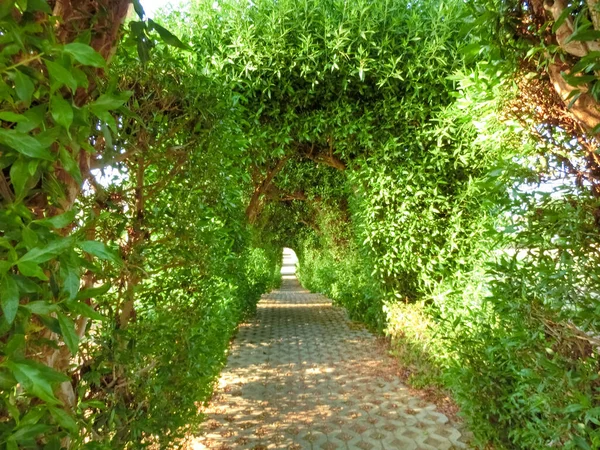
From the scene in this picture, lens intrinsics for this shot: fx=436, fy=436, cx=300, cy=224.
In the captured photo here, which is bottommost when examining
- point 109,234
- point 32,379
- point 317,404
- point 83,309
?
point 317,404

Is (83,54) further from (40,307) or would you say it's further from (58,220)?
(40,307)

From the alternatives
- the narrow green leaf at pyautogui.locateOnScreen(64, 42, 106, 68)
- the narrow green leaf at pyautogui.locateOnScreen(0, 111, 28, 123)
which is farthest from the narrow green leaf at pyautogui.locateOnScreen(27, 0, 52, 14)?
the narrow green leaf at pyautogui.locateOnScreen(0, 111, 28, 123)

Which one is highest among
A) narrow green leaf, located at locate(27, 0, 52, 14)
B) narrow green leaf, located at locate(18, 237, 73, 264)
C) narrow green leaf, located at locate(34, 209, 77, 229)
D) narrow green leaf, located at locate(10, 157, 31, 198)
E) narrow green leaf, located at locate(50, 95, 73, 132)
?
narrow green leaf, located at locate(27, 0, 52, 14)

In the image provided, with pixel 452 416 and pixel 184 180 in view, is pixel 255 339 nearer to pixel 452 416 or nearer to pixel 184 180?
pixel 452 416

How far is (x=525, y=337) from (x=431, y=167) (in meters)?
3.14

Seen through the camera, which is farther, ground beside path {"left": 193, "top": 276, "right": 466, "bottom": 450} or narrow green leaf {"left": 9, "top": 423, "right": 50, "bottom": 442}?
ground beside path {"left": 193, "top": 276, "right": 466, "bottom": 450}

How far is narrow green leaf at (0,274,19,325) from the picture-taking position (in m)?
0.71

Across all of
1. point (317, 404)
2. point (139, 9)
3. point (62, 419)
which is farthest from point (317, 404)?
point (139, 9)

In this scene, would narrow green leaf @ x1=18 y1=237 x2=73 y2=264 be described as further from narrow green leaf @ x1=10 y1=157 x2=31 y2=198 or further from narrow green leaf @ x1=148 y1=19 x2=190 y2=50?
narrow green leaf @ x1=148 y1=19 x2=190 y2=50

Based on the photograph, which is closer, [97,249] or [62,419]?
[97,249]

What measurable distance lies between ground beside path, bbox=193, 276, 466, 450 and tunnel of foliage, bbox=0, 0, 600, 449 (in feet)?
1.87

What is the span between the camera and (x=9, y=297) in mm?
719

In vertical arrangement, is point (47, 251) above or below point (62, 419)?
above

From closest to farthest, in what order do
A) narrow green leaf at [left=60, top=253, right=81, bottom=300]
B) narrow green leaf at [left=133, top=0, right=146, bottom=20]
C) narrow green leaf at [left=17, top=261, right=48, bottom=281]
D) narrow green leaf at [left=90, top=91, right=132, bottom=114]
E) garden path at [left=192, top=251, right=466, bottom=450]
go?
1. narrow green leaf at [left=17, top=261, right=48, bottom=281]
2. narrow green leaf at [left=60, top=253, right=81, bottom=300]
3. narrow green leaf at [left=90, top=91, right=132, bottom=114]
4. narrow green leaf at [left=133, top=0, right=146, bottom=20]
5. garden path at [left=192, top=251, right=466, bottom=450]
